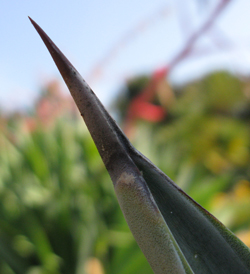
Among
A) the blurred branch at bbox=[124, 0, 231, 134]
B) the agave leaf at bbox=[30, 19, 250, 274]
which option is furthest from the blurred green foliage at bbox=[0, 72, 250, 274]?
the agave leaf at bbox=[30, 19, 250, 274]

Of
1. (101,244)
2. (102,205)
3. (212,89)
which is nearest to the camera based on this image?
(101,244)

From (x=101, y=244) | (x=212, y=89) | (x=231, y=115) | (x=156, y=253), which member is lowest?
(x=156, y=253)

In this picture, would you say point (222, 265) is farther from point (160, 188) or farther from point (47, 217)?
point (47, 217)

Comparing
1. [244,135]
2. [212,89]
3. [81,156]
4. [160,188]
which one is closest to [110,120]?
[160,188]

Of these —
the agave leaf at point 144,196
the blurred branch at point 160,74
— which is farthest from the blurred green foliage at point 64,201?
the agave leaf at point 144,196

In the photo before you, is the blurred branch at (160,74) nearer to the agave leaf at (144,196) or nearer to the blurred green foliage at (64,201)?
the blurred green foliage at (64,201)

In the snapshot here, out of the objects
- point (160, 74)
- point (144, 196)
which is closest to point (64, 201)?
point (160, 74)

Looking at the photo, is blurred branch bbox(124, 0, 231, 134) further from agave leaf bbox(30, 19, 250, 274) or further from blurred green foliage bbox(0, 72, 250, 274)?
agave leaf bbox(30, 19, 250, 274)

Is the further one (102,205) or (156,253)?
(102,205)

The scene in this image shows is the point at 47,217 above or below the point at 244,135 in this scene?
below
